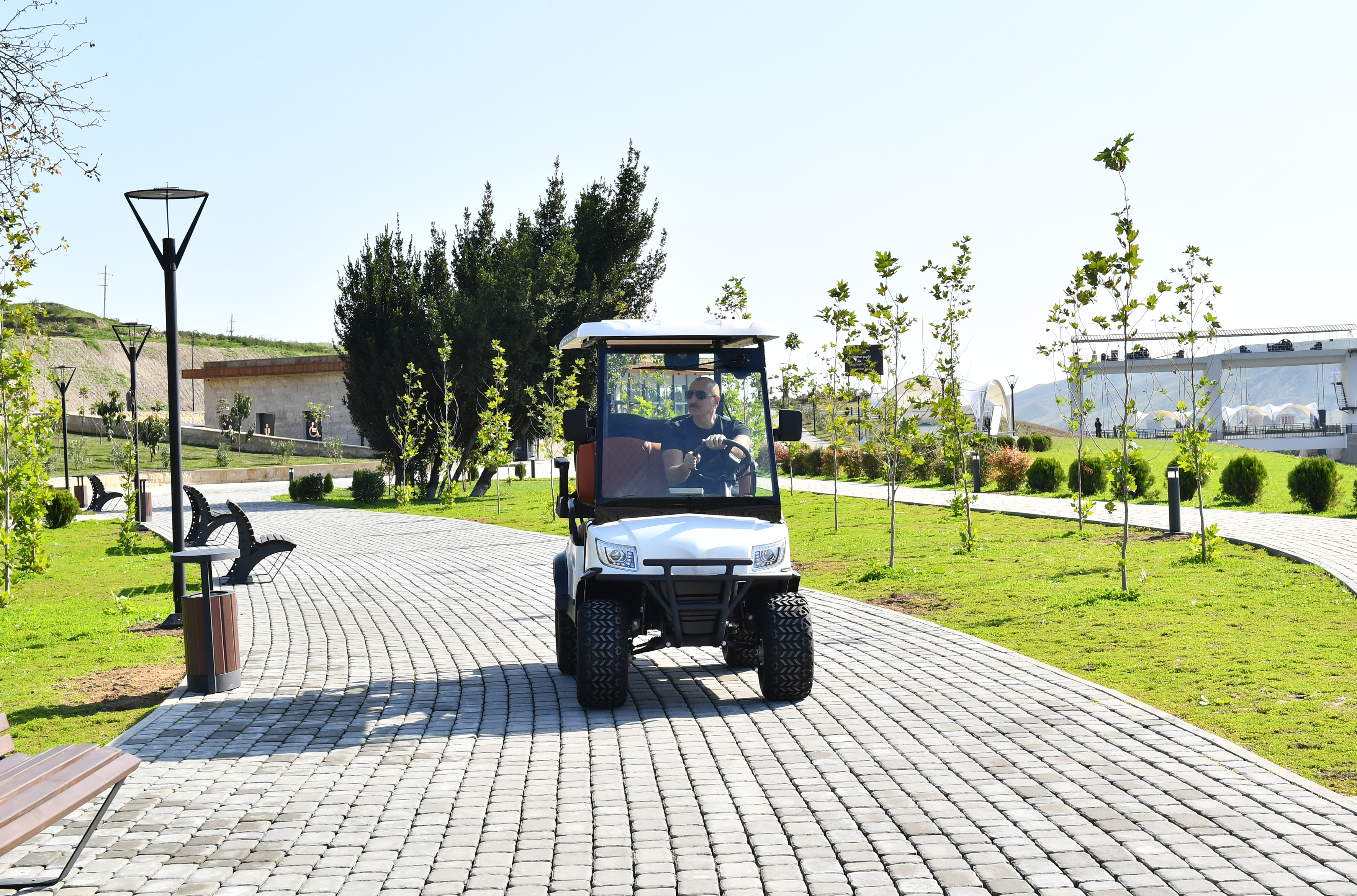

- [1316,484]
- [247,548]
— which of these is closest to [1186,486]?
[1316,484]

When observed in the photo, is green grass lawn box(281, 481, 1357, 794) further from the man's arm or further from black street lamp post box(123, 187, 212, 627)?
black street lamp post box(123, 187, 212, 627)

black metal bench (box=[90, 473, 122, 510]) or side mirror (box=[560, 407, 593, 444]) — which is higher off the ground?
side mirror (box=[560, 407, 593, 444])

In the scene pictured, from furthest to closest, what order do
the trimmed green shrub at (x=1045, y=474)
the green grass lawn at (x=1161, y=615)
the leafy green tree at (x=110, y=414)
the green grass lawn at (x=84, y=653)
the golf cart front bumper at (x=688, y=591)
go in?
the leafy green tree at (x=110, y=414) → the trimmed green shrub at (x=1045, y=474) → the green grass lawn at (x=84, y=653) → the golf cart front bumper at (x=688, y=591) → the green grass lawn at (x=1161, y=615)

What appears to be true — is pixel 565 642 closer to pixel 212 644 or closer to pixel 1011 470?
pixel 212 644

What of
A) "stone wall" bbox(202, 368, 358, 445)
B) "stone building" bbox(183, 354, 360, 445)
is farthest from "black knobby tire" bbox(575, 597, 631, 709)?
"stone wall" bbox(202, 368, 358, 445)

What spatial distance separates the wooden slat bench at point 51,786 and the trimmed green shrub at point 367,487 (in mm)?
25754

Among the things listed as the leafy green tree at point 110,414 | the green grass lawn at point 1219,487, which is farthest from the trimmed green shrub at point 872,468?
the leafy green tree at point 110,414

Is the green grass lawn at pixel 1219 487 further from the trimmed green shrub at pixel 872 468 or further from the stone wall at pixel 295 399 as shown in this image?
the stone wall at pixel 295 399

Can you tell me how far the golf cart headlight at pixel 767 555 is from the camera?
6820mm

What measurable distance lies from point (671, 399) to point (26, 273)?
8002 mm

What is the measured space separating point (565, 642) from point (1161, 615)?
5.23 m

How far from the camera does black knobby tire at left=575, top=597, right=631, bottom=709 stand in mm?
6746

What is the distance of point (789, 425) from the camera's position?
6.96m

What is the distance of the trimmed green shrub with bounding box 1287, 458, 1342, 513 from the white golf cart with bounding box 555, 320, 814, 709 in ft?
51.2
